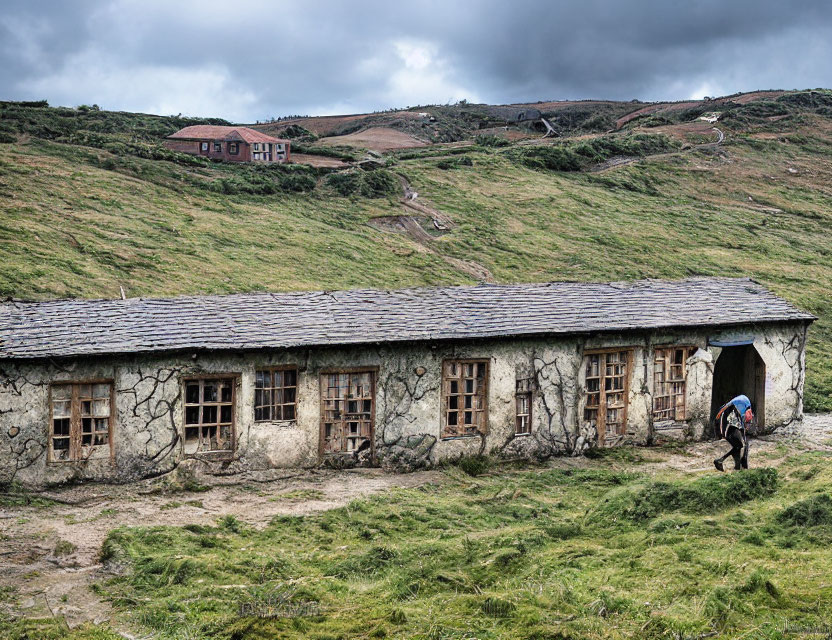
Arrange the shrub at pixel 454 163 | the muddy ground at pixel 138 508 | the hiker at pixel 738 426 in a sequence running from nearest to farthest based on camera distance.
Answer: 1. the muddy ground at pixel 138 508
2. the hiker at pixel 738 426
3. the shrub at pixel 454 163

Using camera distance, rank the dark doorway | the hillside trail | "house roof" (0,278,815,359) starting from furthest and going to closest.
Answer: the hillside trail, the dark doorway, "house roof" (0,278,815,359)

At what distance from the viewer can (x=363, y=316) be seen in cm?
1823

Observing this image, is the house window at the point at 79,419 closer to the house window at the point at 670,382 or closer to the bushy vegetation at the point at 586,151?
the house window at the point at 670,382

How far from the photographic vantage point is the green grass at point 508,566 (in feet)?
31.3

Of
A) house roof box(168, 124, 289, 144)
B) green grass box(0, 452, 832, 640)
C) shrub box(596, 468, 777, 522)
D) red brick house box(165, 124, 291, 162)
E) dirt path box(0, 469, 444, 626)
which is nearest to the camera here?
green grass box(0, 452, 832, 640)

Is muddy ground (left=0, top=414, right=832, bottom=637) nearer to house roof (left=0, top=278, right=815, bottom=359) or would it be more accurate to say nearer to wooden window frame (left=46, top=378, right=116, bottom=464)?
wooden window frame (left=46, top=378, right=116, bottom=464)

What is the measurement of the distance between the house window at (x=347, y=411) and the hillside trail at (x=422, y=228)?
1985 centimetres

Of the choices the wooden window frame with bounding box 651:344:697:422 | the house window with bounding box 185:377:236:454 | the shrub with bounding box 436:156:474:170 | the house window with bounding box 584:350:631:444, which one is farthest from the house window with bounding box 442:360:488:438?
the shrub with bounding box 436:156:474:170

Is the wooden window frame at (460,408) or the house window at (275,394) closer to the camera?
the house window at (275,394)

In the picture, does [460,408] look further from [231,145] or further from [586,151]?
[586,151]

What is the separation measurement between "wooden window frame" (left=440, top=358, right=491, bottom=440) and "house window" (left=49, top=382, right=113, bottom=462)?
617cm

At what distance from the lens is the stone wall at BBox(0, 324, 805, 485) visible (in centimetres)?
1562

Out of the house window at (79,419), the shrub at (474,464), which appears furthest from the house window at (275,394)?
the shrub at (474,464)

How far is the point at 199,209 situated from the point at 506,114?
213 ft
